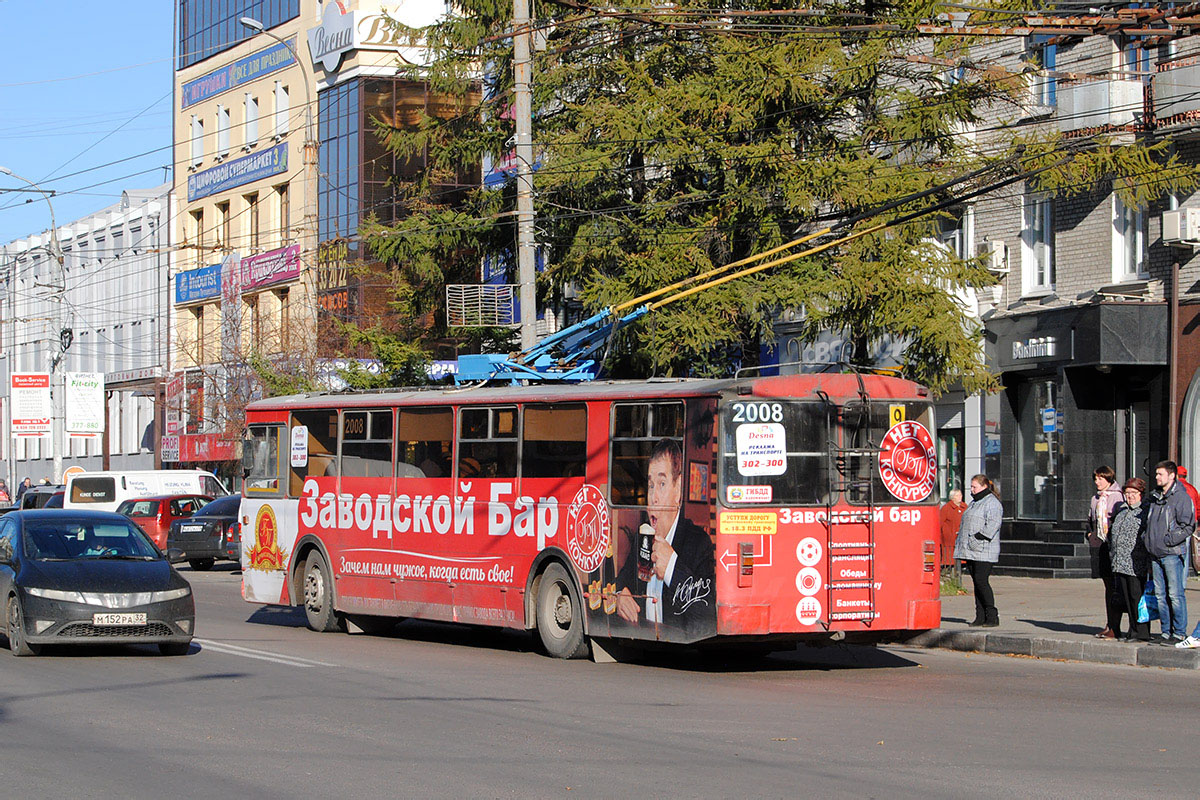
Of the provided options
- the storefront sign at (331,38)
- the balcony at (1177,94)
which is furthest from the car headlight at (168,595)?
the storefront sign at (331,38)

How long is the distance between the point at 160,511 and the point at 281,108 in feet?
87.8

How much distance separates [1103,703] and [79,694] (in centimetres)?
839

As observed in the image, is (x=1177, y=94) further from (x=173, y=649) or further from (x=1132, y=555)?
(x=173, y=649)

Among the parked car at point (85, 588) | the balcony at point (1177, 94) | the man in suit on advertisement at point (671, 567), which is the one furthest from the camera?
the balcony at point (1177, 94)

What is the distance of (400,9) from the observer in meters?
55.5

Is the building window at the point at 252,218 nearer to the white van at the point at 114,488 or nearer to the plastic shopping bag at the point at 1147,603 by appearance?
the white van at the point at 114,488

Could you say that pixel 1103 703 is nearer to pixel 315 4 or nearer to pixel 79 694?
pixel 79 694

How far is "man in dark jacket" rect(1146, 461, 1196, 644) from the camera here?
15.1m

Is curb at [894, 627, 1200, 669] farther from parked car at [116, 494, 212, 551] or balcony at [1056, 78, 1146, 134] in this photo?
parked car at [116, 494, 212, 551]

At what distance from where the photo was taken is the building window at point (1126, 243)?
2617 cm

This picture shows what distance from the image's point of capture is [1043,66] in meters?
27.8

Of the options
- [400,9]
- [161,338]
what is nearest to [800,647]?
[400,9]

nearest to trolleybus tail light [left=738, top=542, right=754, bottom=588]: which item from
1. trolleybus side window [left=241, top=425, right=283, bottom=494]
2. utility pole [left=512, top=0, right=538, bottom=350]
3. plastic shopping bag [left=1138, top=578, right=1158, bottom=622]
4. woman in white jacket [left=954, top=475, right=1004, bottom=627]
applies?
woman in white jacket [left=954, top=475, right=1004, bottom=627]

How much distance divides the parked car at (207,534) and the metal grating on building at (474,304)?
9754mm
